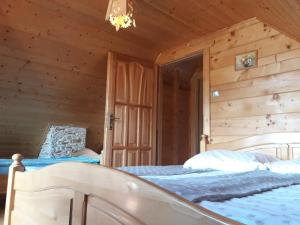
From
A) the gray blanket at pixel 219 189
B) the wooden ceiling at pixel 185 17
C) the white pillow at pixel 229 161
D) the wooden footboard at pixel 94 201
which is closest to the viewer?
the wooden footboard at pixel 94 201

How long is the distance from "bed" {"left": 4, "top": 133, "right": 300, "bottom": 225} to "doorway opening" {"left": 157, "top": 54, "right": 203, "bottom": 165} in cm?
409

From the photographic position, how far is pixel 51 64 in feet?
12.7

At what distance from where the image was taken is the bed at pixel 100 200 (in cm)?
72

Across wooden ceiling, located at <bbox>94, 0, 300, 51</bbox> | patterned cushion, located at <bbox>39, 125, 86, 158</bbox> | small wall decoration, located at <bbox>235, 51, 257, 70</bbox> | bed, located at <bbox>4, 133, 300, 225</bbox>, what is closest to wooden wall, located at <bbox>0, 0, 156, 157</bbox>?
patterned cushion, located at <bbox>39, 125, 86, 158</bbox>

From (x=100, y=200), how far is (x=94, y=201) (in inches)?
1.6

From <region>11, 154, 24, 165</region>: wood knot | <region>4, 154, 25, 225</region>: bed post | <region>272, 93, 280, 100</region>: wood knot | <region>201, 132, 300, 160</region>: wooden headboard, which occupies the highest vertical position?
<region>272, 93, 280, 100</region>: wood knot

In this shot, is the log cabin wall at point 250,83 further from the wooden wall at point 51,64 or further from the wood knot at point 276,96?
the wooden wall at point 51,64

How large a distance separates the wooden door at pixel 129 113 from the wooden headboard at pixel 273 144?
1.36 m

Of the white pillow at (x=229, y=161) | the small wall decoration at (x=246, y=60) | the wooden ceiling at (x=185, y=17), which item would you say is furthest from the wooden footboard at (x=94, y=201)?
the small wall decoration at (x=246, y=60)

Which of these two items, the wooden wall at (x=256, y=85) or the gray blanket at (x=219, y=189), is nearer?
the gray blanket at (x=219, y=189)

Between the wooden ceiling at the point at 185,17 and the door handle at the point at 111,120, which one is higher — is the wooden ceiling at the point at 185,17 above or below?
above

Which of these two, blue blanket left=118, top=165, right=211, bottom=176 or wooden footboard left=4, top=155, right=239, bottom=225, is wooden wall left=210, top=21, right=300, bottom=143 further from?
wooden footboard left=4, top=155, right=239, bottom=225

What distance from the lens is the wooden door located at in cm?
397

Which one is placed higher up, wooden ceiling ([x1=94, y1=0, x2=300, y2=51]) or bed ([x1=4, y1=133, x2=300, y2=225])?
wooden ceiling ([x1=94, y1=0, x2=300, y2=51])
